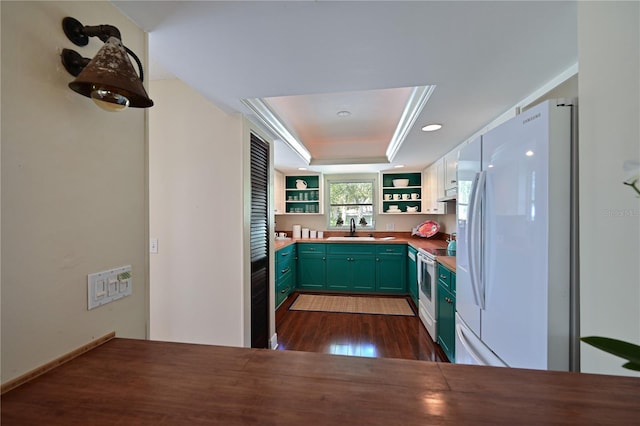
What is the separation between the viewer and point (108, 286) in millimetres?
913

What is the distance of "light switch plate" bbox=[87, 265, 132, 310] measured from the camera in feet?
2.80

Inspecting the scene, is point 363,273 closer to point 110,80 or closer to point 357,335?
Result: point 357,335

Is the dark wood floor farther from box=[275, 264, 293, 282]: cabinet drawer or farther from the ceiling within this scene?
the ceiling

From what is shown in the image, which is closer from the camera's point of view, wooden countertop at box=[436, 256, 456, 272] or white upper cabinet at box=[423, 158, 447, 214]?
wooden countertop at box=[436, 256, 456, 272]

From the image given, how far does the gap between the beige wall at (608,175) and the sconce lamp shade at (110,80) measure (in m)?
1.51

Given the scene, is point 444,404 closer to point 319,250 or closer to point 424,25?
point 424,25

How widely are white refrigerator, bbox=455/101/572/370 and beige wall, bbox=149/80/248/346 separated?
5.18 ft

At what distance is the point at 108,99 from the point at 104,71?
0.12 m

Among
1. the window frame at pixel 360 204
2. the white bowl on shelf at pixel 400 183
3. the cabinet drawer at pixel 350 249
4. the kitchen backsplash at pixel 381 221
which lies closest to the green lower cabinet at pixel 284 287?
the cabinet drawer at pixel 350 249

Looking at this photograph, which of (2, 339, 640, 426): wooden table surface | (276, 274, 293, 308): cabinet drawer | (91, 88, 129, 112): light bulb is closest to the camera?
(2, 339, 640, 426): wooden table surface

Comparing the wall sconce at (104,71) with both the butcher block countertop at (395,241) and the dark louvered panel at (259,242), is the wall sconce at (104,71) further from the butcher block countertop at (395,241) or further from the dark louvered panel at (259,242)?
the butcher block countertop at (395,241)

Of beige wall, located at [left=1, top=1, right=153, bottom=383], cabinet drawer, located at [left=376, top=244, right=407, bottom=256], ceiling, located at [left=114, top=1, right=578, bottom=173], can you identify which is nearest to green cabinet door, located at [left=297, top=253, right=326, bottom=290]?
cabinet drawer, located at [left=376, top=244, right=407, bottom=256]

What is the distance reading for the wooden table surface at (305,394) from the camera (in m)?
0.54

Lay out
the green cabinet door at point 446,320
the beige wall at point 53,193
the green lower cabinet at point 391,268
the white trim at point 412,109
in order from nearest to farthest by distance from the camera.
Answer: the beige wall at point 53,193
the white trim at point 412,109
the green cabinet door at point 446,320
the green lower cabinet at point 391,268
